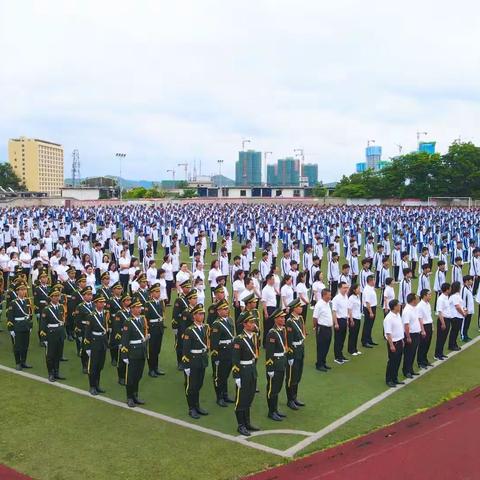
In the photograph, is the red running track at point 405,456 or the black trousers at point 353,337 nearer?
the red running track at point 405,456

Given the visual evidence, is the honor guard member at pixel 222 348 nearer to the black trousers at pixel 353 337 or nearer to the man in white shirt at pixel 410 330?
the man in white shirt at pixel 410 330

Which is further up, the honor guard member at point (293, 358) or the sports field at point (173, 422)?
the honor guard member at point (293, 358)

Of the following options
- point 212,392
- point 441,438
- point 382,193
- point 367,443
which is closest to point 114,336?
point 212,392

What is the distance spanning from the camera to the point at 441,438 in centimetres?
584

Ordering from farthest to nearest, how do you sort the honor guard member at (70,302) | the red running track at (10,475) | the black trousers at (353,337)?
the honor guard member at (70,302) < the black trousers at (353,337) < the red running track at (10,475)

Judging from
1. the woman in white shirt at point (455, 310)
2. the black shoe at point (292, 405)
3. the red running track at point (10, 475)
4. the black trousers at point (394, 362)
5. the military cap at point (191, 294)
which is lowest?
the red running track at point (10, 475)

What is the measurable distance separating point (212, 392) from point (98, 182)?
101 meters

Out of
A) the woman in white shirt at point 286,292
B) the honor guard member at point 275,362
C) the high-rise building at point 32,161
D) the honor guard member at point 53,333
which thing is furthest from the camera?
the high-rise building at point 32,161

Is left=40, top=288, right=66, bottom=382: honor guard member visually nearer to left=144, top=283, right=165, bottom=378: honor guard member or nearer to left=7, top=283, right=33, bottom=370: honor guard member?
left=7, top=283, right=33, bottom=370: honor guard member

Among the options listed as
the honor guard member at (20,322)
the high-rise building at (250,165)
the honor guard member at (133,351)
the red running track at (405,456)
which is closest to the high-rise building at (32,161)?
the high-rise building at (250,165)

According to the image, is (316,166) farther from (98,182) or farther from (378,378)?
(378,378)

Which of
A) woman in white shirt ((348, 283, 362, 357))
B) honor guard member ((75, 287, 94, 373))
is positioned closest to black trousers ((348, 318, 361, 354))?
woman in white shirt ((348, 283, 362, 357))

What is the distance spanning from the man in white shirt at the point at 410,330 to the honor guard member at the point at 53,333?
185 inches

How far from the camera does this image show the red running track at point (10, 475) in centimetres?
507
